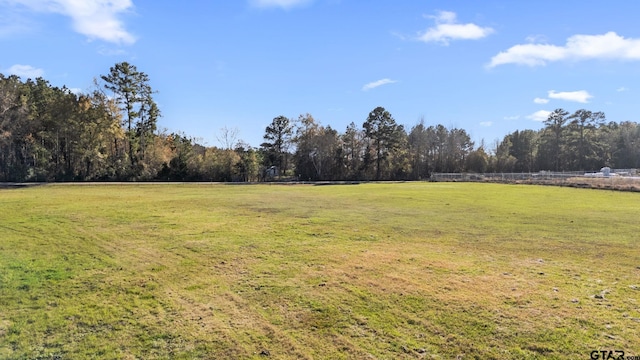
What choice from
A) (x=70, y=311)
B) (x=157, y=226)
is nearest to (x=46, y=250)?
(x=157, y=226)

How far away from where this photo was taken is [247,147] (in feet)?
216

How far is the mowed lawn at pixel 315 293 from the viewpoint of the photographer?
4465 mm

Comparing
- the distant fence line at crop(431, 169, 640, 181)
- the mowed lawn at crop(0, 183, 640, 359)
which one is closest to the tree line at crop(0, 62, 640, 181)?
the distant fence line at crop(431, 169, 640, 181)

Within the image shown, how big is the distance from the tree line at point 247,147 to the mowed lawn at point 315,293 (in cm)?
4109

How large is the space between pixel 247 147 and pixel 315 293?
2415 inches

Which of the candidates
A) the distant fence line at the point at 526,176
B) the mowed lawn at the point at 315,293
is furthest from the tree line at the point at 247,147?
the mowed lawn at the point at 315,293

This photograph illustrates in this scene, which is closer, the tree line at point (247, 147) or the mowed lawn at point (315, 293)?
the mowed lawn at point (315, 293)

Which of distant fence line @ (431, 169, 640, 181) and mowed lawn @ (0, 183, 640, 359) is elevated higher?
distant fence line @ (431, 169, 640, 181)

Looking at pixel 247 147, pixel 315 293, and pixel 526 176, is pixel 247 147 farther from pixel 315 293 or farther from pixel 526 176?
pixel 315 293

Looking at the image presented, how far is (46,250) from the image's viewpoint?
30.0 feet

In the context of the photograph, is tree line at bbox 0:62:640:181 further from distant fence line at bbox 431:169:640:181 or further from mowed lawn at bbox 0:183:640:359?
mowed lawn at bbox 0:183:640:359

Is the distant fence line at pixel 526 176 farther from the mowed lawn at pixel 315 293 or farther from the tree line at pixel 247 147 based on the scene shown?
the mowed lawn at pixel 315 293

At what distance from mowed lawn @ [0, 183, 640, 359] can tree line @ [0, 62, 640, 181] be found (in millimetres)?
41089

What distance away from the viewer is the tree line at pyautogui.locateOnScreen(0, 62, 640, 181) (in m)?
46.5
